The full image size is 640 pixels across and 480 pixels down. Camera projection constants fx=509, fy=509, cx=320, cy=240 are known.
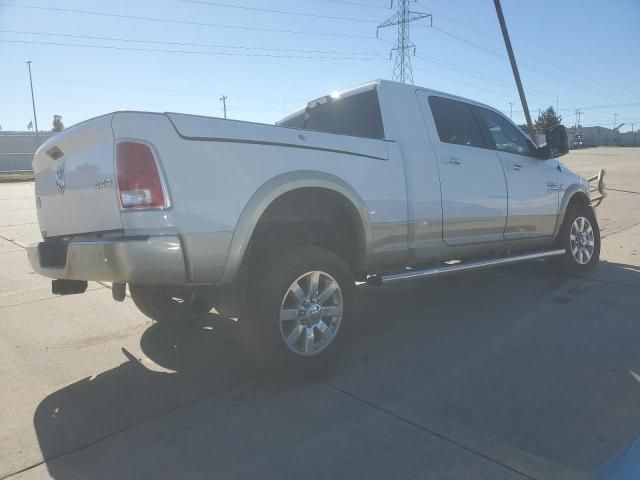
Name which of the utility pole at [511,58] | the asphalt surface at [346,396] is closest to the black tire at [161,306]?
the asphalt surface at [346,396]

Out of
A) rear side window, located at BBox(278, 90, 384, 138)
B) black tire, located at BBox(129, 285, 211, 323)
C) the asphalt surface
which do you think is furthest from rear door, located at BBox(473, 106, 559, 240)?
black tire, located at BBox(129, 285, 211, 323)

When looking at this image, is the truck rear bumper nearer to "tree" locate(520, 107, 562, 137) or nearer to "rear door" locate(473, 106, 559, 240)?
"rear door" locate(473, 106, 559, 240)

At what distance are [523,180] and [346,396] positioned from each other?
3.30m

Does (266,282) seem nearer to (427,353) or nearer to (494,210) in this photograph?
(427,353)

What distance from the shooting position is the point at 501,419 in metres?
2.87

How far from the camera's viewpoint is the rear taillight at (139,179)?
2.77 m

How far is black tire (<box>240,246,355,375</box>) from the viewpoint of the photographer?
A: 3.17m

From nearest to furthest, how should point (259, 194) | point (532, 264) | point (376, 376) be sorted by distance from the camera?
point (259, 194), point (376, 376), point (532, 264)

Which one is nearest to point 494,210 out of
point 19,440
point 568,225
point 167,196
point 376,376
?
point 568,225

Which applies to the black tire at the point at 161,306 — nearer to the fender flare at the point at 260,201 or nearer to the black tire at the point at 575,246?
the fender flare at the point at 260,201

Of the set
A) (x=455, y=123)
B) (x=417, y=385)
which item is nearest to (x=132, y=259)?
(x=417, y=385)

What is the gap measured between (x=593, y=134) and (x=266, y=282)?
355ft

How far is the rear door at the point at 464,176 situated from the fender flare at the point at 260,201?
1376 millimetres

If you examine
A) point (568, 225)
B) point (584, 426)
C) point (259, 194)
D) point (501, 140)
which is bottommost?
point (584, 426)
